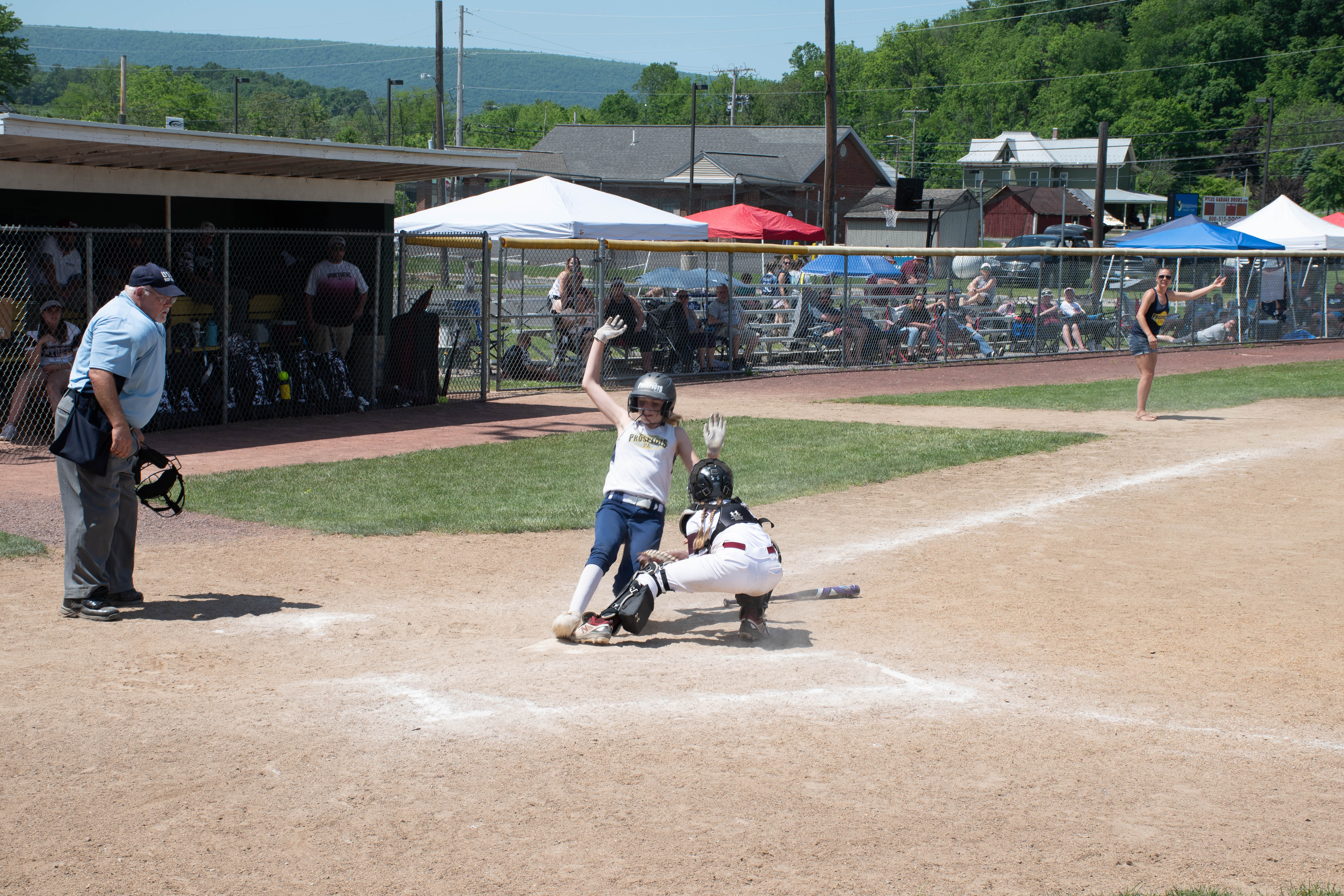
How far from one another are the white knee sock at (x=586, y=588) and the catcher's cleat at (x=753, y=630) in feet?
2.54

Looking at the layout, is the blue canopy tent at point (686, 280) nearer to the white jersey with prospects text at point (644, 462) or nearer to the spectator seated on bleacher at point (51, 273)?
the spectator seated on bleacher at point (51, 273)

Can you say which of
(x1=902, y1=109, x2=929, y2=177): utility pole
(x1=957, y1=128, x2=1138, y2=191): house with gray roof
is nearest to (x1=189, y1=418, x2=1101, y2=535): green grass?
(x1=957, y1=128, x2=1138, y2=191): house with gray roof

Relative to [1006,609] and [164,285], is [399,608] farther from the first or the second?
[1006,609]

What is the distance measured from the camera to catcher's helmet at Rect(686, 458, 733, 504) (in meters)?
6.05

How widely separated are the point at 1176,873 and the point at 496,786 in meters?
2.23

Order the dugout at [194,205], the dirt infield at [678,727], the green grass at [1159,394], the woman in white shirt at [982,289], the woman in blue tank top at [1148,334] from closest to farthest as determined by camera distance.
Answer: the dirt infield at [678,727] → the dugout at [194,205] → the woman in blue tank top at [1148,334] → the green grass at [1159,394] → the woman in white shirt at [982,289]

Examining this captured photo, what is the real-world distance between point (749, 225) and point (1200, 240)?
1086 centimetres

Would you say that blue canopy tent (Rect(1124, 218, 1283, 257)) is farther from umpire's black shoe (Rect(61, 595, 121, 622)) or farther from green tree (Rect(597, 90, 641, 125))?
green tree (Rect(597, 90, 641, 125))

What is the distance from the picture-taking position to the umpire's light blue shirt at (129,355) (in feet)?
20.5

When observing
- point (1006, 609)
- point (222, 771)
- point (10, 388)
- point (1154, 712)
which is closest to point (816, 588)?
point (1006, 609)

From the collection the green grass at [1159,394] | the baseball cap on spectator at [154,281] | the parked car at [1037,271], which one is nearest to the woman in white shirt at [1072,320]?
the parked car at [1037,271]

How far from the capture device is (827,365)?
71.8 ft

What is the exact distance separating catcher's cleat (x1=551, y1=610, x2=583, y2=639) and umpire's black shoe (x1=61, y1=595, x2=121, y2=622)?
92.8 inches

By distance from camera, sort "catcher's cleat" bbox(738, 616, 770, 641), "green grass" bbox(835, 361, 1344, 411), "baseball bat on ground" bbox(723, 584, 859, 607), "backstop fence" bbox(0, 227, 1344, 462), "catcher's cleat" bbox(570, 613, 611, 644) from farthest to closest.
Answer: "green grass" bbox(835, 361, 1344, 411) → "backstop fence" bbox(0, 227, 1344, 462) → "baseball bat on ground" bbox(723, 584, 859, 607) → "catcher's cleat" bbox(738, 616, 770, 641) → "catcher's cleat" bbox(570, 613, 611, 644)
